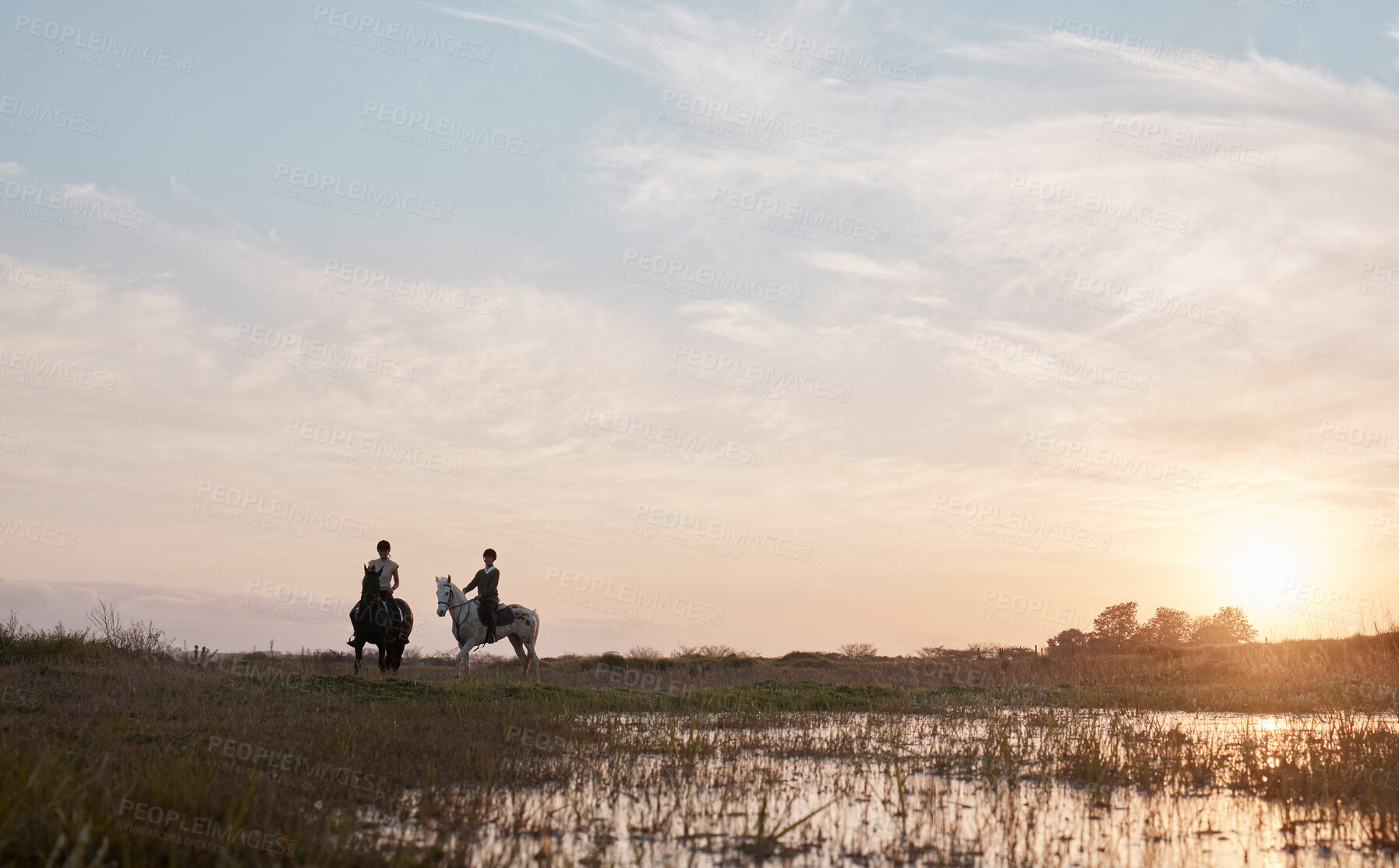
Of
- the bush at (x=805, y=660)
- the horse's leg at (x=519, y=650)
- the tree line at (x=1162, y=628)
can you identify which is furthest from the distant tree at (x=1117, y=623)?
the horse's leg at (x=519, y=650)

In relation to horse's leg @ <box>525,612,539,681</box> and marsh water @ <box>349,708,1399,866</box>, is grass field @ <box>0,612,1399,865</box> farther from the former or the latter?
horse's leg @ <box>525,612,539,681</box>

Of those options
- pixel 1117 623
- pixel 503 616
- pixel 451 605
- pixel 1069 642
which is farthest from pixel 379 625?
pixel 1117 623

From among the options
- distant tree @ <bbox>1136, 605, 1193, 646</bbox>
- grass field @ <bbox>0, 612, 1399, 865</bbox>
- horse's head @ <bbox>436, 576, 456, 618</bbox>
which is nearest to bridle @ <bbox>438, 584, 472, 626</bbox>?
horse's head @ <bbox>436, 576, 456, 618</bbox>

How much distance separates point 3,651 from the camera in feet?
65.7

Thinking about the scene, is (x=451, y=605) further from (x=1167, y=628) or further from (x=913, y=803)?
(x=1167, y=628)

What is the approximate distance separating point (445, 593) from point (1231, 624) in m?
59.1

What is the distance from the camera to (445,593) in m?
22.0

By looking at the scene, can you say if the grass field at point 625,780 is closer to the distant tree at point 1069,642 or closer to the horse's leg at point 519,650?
the horse's leg at point 519,650

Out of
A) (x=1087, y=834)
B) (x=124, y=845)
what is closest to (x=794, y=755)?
(x=1087, y=834)

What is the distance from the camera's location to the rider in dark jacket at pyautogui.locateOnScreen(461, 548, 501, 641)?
2166 centimetres

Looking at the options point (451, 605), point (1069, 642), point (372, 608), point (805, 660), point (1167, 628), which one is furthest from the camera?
point (1167, 628)

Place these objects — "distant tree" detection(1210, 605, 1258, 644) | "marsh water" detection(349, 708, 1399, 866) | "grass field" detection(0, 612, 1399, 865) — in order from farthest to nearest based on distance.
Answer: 1. "distant tree" detection(1210, 605, 1258, 644)
2. "marsh water" detection(349, 708, 1399, 866)
3. "grass field" detection(0, 612, 1399, 865)

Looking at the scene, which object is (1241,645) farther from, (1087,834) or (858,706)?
(1087,834)

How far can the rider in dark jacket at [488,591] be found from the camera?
21656 millimetres
